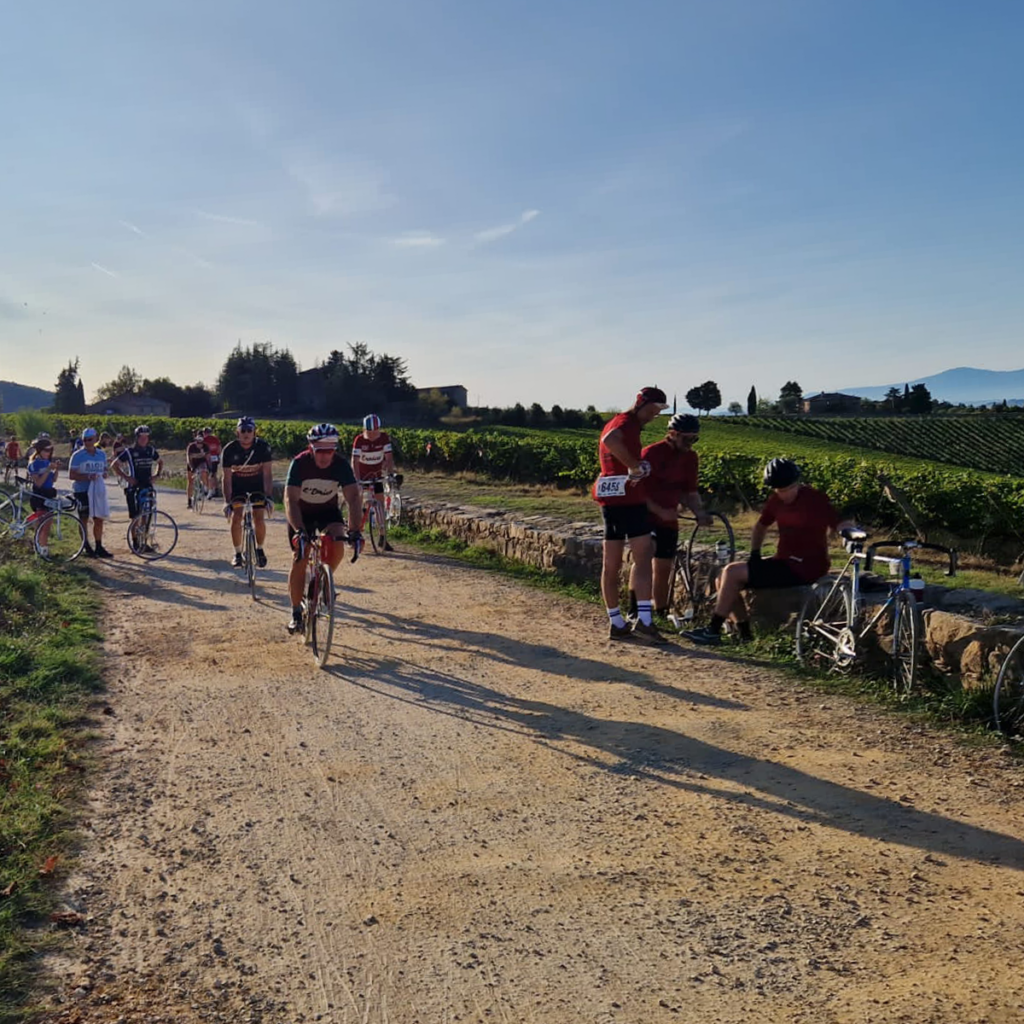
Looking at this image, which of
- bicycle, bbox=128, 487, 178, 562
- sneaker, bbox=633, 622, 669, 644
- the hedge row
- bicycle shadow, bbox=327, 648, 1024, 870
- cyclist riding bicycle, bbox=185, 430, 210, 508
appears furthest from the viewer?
cyclist riding bicycle, bbox=185, 430, 210, 508

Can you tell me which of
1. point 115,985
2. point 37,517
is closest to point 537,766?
point 115,985

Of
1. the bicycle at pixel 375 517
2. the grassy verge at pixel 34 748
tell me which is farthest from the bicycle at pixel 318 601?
the bicycle at pixel 375 517

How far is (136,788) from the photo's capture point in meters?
4.79

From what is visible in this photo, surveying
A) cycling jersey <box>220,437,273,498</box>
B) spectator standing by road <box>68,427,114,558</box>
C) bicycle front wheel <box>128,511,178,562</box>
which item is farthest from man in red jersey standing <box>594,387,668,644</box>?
spectator standing by road <box>68,427,114,558</box>

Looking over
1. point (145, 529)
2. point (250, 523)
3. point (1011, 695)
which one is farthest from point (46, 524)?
point (1011, 695)

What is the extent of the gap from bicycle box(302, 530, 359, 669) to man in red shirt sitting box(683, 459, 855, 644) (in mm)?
2948

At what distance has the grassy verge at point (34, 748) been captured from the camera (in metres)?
3.42

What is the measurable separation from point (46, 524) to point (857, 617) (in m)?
10.5

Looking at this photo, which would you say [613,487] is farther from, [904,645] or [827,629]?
[904,645]

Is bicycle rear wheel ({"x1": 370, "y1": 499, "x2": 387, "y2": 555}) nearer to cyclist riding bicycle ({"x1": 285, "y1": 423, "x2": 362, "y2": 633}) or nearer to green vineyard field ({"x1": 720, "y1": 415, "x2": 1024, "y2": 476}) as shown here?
cyclist riding bicycle ({"x1": 285, "y1": 423, "x2": 362, "y2": 633})

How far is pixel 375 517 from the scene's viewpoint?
43.3 ft

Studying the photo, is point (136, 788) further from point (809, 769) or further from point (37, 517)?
point (37, 517)

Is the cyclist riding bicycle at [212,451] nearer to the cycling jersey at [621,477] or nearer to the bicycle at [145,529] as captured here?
the bicycle at [145,529]

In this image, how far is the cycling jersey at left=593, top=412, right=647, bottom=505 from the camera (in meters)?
7.56
